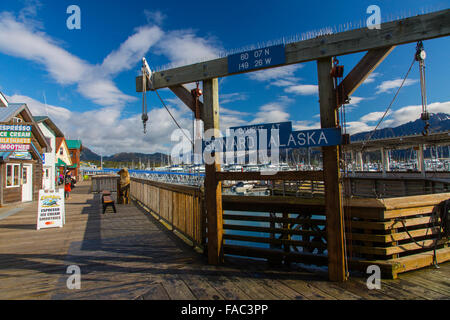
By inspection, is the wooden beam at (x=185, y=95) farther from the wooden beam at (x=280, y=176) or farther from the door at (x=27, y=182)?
the door at (x=27, y=182)

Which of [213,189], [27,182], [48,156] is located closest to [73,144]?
[48,156]

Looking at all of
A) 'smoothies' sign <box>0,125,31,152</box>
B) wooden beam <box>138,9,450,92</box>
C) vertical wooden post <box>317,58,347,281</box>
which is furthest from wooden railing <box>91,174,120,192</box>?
vertical wooden post <box>317,58,347,281</box>

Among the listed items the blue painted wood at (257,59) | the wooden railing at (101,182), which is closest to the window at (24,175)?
the wooden railing at (101,182)

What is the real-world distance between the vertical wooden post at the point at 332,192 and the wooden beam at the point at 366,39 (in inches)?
9.4

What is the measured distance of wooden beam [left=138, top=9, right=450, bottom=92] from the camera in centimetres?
327

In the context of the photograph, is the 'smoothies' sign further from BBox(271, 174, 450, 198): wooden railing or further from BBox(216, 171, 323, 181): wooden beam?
BBox(271, 174, 450, 198): wooden railing

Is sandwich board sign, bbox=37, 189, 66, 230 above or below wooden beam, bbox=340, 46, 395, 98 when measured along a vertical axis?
below

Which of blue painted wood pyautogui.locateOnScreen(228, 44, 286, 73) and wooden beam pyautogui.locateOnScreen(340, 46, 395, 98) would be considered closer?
wooden beam pyautogui.locateOnScreen(340, 46, 395, 98)

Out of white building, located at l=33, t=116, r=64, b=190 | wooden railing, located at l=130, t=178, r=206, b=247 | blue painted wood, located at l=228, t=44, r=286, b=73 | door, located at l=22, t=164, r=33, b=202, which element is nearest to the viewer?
blue painted wood, located at l=228, t=44, r=286, b=73

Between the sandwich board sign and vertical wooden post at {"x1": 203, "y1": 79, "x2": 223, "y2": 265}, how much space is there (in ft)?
19.5

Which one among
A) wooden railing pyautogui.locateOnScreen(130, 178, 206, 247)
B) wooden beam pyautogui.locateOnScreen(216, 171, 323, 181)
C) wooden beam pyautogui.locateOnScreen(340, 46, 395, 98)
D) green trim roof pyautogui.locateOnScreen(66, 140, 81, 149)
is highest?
green trim roof pyautogui.locateOnScreen(66, 140, 81, 149)

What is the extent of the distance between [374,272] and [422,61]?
3.21 m

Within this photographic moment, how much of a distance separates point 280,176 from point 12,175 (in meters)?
17.2
